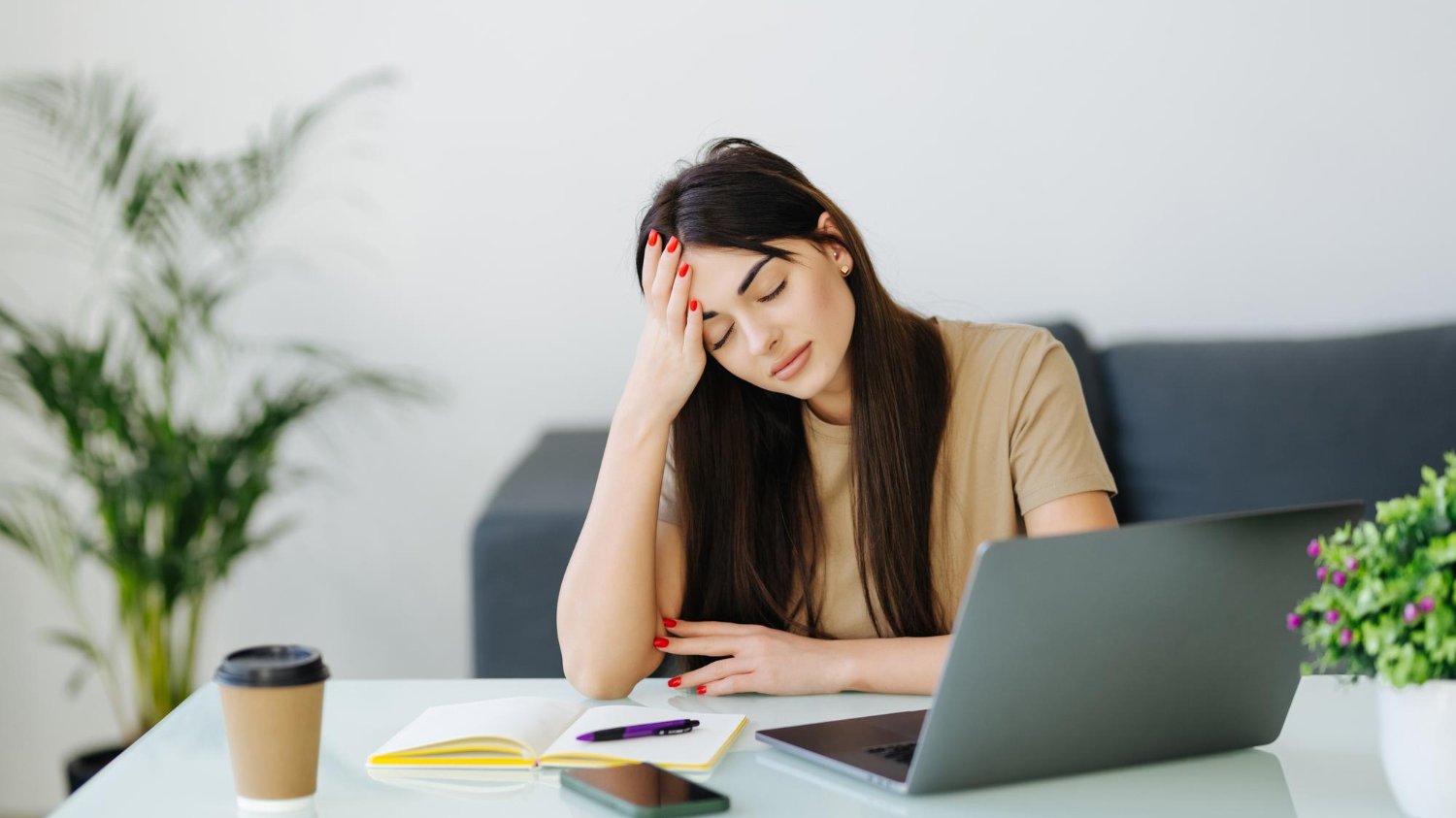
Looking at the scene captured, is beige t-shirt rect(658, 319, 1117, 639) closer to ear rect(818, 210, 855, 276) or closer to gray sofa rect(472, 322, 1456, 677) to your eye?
ear rect(818, 210, 855, 276)

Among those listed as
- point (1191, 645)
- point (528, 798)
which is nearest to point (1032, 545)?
point (1191, 645)

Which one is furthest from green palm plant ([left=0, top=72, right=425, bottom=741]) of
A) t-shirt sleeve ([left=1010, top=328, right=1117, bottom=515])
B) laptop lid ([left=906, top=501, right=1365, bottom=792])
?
laptop lid ([left=906, top=501, right=1365, bottom=792])

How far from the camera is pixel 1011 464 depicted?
61.2 inches

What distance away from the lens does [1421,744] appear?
0.84 m

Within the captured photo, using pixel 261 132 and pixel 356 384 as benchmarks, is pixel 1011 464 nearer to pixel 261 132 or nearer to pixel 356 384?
pixel 356 384

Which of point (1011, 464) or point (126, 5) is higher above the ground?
point (126, 5)

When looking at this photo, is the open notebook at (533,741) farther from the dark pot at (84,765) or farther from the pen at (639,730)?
the dark pot at (84,765)

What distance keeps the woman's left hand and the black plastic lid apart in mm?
397

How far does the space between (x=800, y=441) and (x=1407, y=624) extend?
877 mm

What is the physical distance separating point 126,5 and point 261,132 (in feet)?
1.10

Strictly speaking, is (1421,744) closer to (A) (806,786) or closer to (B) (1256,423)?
(A) (806,786)

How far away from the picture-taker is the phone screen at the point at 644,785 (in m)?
0.89

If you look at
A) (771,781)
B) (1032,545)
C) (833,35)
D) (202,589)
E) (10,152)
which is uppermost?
(833,35)

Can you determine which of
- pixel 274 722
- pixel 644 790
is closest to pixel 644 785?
pixel 644 790
